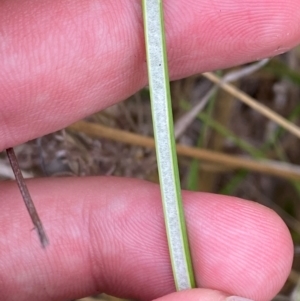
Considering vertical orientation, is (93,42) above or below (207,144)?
above

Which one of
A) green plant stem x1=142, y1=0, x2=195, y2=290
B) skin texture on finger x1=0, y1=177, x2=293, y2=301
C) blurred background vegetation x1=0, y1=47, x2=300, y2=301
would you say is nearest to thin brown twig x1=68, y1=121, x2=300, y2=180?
blurred background vegetation x1=0, y1=47, x2=300, y2=301

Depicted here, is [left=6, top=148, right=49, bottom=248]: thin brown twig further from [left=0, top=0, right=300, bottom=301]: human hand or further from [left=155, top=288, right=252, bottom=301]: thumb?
[left=155, top=288, right=252, bottom=301]: thumb

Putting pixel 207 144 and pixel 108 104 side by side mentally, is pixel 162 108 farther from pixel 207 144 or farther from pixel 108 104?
pixel 207 144

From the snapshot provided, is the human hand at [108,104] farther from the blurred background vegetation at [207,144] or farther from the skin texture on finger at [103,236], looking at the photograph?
the blurred background vegetation at [207,144]

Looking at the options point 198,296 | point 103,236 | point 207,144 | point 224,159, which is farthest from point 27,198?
point 207,144

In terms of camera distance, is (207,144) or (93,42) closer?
(93,42)
